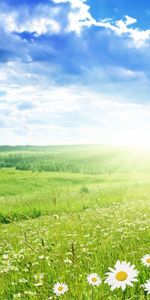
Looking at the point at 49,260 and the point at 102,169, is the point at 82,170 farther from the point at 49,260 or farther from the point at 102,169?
the point at 49,260

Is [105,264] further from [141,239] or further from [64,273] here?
[141,239]

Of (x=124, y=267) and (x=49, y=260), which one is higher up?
(x=124, y=267)

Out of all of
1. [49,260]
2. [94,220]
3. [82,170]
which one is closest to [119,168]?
[82,170]

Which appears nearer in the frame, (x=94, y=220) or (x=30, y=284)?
(x=30, y=284)

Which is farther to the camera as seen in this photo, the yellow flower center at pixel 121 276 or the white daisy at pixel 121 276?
the yellow flower center at pixel 121 276

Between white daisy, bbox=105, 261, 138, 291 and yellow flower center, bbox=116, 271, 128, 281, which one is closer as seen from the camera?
white daisy, bbox=105, 261, 138, 291

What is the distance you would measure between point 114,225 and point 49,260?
3.92 metres

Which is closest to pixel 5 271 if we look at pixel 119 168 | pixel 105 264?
pixel 105 264

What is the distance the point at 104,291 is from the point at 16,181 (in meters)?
66.9

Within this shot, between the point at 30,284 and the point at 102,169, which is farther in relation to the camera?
the point at 102,169

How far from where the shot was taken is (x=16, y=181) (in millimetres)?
71062

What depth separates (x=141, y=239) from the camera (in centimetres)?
810

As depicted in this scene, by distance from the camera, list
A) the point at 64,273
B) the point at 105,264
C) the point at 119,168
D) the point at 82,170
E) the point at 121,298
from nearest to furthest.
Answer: the point at 121,298, the point at 64,273, the point at 105,264, the point at 119,168, the point at 82,170

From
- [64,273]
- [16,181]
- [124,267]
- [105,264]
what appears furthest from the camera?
[16,181]
